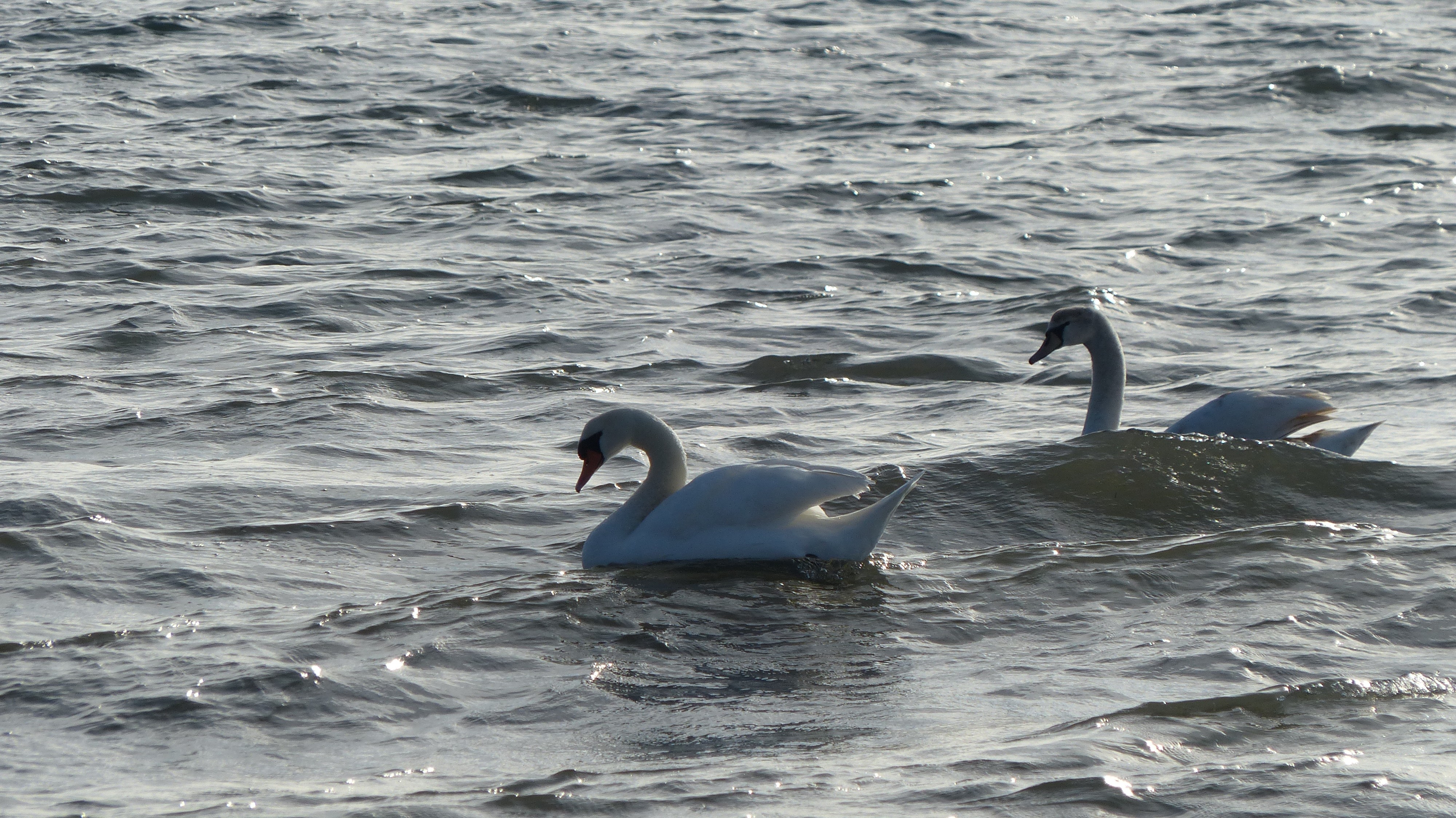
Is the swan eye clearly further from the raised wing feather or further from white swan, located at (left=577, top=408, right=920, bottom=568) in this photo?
the raised wing feather

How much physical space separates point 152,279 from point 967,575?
7157mm

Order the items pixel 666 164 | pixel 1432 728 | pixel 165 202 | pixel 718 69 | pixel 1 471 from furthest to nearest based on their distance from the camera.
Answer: pixel 718 69 → pixel 666 164 → pixel 165 202 → pixel 1 471 → pixel 1432 728

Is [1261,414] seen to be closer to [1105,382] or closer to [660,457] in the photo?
[1105,382]

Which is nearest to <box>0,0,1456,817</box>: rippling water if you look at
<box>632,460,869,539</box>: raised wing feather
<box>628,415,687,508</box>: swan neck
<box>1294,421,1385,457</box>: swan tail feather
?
<box>1294,421,1385,457</box>: swan tail feather

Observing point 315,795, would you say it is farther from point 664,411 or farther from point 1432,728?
point 664,411

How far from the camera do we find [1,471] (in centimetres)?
739

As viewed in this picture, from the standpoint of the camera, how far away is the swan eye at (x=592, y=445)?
689 centimetres

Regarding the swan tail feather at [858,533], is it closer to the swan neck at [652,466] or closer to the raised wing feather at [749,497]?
the raised wing feather at [749,497]

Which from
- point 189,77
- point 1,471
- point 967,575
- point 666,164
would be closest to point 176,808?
point 967,575

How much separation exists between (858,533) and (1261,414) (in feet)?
7.49

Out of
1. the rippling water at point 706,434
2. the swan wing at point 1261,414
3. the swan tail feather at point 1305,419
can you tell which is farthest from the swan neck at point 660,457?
the swan tail feather at point 1305,419

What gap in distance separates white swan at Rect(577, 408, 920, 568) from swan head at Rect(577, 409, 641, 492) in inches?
14.8

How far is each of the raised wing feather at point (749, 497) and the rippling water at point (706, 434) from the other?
0.20 meters

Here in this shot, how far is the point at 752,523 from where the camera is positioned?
6.41m
